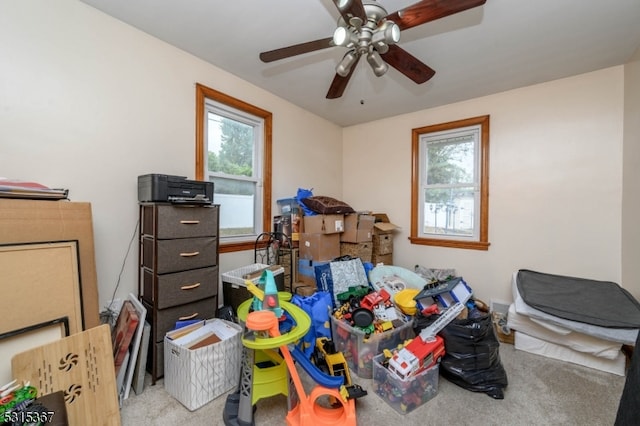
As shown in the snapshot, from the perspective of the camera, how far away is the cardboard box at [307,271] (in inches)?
110

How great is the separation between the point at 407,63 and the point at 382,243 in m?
2.11

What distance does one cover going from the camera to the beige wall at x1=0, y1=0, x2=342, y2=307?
1602mm

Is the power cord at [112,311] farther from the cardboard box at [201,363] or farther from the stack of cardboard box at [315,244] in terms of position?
the stack of cardboard box at [315,244]

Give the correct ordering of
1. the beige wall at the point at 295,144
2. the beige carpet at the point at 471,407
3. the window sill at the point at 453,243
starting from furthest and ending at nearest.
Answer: the window sill at the point at 453,243 → the beige wall at the point at 295,144 → the beige carpet at the point at 471,407

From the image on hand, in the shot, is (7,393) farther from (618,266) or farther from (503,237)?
(618,266)

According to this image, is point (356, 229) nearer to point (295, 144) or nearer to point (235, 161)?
point (295, 144)

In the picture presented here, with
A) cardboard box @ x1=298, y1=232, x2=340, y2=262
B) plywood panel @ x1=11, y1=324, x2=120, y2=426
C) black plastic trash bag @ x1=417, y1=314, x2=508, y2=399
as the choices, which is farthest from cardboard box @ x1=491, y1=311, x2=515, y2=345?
plywood panel @ x1=11, y1=324, x2=120, y2=426

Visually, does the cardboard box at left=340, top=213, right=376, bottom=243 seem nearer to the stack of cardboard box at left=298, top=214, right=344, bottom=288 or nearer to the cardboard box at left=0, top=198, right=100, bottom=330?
the stack of cardboard box at left=298, top=214, right=344, bottom=288

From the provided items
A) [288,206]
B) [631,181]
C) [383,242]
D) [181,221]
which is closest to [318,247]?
[288,206]

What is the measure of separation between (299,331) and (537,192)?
2.91m

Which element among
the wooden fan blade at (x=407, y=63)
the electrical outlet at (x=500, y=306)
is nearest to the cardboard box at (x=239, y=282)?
the wooden fan blade at (x=407, y=63)

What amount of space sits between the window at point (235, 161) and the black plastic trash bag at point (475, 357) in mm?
2014

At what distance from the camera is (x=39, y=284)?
1427 millimetres

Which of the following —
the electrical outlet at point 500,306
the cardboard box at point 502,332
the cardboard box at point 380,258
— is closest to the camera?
the cardboard box at point 502,332
